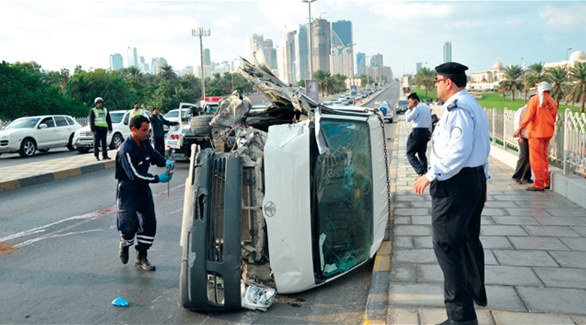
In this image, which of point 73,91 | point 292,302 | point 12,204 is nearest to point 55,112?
point 73,91

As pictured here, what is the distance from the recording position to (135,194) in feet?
15.7

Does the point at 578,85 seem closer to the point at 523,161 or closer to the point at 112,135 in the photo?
the point at 112,135

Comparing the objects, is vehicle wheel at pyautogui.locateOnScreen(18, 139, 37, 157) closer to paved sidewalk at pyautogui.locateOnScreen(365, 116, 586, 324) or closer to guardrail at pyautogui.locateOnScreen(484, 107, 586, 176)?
paved sidewalk at pyautogui.locateOnScreen(365, 116, 586, 324)

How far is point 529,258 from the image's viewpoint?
176 inches

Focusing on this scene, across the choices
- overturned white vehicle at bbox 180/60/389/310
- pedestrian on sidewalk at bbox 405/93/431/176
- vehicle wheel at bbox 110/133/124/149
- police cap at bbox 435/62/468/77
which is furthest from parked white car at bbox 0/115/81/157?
police cap at bbox 435/62/468/77

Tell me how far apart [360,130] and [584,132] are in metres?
4.44

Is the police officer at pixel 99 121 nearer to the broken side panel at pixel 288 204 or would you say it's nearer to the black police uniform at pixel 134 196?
the black police uniform at pixel 134 196

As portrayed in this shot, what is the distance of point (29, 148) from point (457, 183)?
18.7 meters

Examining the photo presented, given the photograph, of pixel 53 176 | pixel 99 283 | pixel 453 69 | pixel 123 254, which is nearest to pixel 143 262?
pixel 123 254

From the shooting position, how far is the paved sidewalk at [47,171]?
10.6 meters

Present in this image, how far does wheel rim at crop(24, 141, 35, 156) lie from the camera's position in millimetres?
17594

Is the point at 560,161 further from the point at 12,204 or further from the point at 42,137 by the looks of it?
the point at 42,137

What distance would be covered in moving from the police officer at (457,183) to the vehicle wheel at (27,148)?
1828cm

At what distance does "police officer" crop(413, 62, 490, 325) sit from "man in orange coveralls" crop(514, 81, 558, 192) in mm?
4955
